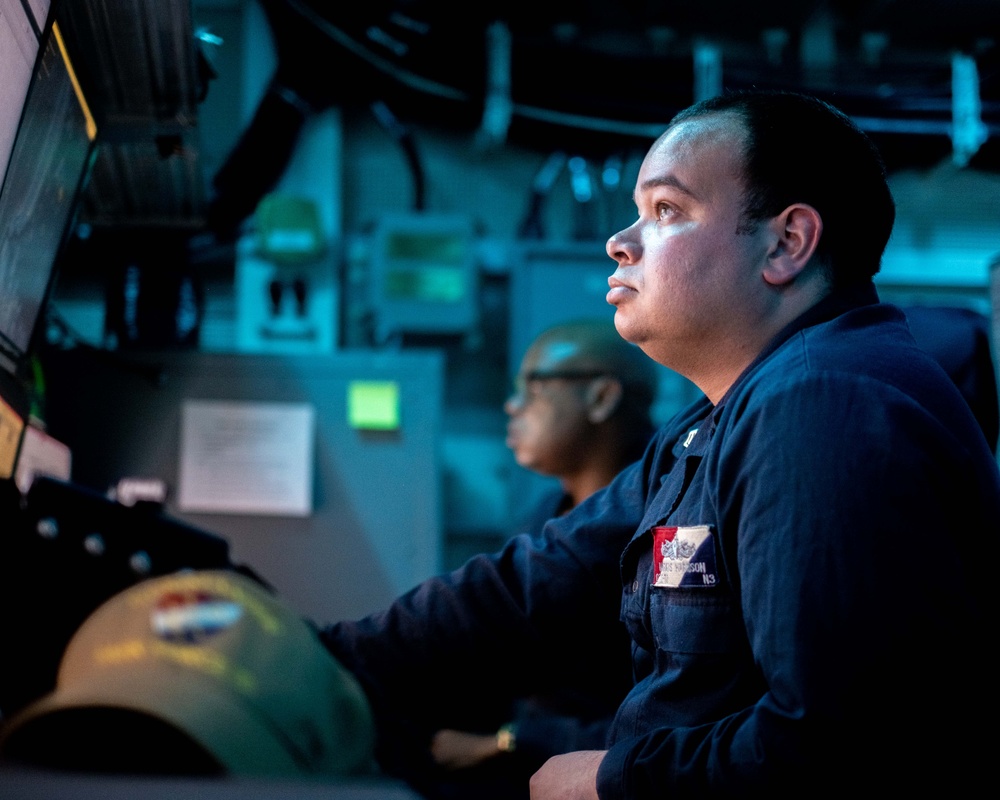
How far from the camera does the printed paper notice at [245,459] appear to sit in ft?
9.26

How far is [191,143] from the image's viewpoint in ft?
7.32

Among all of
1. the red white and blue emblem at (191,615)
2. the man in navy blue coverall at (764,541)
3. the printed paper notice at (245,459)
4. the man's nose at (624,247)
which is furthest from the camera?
the printed paper notice at (245,459)

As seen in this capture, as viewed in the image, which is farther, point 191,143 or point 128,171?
point 128,171

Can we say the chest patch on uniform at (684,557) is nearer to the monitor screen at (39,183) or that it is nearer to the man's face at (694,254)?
the man's face at (694,254)

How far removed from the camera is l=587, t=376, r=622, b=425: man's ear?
2.91m

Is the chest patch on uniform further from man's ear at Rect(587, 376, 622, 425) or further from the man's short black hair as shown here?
man's ear at Rect(587, 376, 622, 425)

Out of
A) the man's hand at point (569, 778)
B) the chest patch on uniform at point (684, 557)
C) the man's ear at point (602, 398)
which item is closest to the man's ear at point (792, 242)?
the chest patch on uniform at point (684, 557)

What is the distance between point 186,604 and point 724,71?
3500mm

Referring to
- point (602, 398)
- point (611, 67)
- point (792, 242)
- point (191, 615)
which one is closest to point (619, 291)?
point (792, 242)

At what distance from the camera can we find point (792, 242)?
4.31 ft

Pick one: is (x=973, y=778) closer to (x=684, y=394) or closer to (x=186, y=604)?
(x=186, y=604)

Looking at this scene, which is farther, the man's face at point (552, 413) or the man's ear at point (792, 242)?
the man's face at point (552, 413)

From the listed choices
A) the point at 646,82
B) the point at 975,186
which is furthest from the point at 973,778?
the point at 975,186

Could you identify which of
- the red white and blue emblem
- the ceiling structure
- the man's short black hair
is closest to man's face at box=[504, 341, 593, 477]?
the ceiling structure
